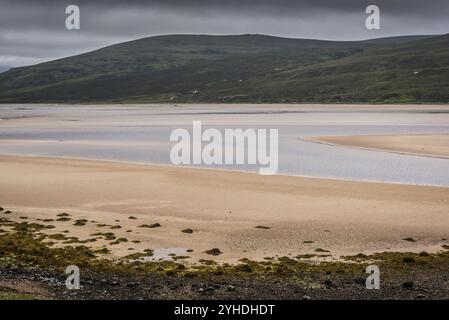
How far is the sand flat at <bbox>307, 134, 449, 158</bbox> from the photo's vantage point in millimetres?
38500

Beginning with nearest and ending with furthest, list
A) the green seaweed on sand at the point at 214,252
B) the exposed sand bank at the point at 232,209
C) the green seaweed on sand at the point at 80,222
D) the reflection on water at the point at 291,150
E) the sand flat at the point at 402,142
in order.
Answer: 1. the green seaweed on sand at the point at 214,252
2. the exposed sand bank at the point at 232,209
3. the green seaweed on sand at the point at 80,222
4. the reflection on water at the point at 291,150
5. the sand flat at the point at 402,142

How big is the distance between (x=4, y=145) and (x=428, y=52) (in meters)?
158

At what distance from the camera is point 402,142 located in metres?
43.8

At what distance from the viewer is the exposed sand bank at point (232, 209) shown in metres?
17.2

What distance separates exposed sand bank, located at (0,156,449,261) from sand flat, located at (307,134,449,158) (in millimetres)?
13855

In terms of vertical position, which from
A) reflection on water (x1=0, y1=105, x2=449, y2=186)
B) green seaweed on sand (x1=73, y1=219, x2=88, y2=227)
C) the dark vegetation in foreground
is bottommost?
the dark vegetation in foreground

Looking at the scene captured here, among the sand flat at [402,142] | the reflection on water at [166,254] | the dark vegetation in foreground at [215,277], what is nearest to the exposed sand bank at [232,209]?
the reflection on water at [166,254]

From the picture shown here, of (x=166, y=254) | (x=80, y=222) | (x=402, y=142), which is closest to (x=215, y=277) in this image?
(x=166, y=254)

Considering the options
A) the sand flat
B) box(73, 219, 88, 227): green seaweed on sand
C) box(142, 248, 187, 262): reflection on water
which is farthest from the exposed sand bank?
the sand flat

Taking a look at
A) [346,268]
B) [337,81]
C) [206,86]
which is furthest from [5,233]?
[206,86]

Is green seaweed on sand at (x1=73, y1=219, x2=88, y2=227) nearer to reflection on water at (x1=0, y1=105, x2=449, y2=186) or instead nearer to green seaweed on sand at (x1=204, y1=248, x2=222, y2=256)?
green seaweed on sand at (x1=204, y1=248, x2=222, y2=256)

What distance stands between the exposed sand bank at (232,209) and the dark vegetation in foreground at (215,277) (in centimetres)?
107

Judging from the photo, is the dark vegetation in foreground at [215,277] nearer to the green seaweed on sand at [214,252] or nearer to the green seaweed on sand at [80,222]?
the green seaweed on sand at [214,252]

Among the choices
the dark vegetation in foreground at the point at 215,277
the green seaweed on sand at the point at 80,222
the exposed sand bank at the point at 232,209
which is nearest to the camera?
the dark vegetation in foreground at the point at 215,277
